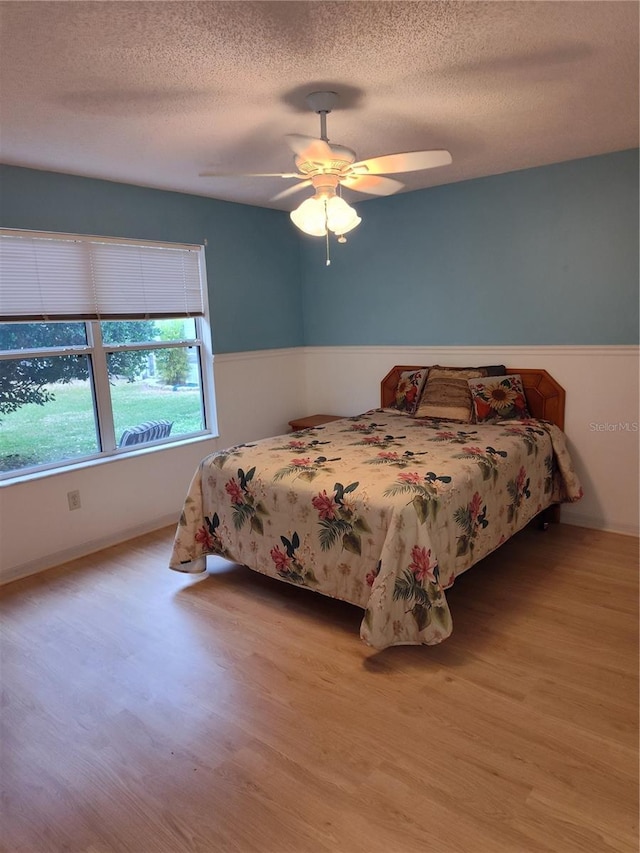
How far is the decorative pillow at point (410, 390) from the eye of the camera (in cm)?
402

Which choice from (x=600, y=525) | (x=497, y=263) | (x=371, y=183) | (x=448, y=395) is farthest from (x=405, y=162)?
(x=600, y=525)

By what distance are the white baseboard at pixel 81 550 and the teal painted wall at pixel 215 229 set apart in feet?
4.43

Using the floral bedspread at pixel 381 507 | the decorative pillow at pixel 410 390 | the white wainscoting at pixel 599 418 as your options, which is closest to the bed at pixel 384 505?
the floral bedspread at pixel 381 507

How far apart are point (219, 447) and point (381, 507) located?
233 centimetres

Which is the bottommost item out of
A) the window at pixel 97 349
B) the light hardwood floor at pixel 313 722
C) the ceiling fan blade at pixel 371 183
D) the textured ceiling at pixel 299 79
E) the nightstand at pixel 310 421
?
the light hardwood floor at pixel 313 722

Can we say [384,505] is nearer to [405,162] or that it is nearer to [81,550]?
[405,162]

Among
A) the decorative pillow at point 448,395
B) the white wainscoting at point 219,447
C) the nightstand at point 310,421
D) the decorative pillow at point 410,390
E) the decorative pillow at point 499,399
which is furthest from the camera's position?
the nightstand at point 310,421

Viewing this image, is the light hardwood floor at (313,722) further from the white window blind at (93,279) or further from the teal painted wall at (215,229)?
the teal painted wall at (215,229)

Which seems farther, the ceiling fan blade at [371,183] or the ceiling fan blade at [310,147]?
the ceiling fan blade at [371,183]

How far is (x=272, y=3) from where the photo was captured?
1.60m

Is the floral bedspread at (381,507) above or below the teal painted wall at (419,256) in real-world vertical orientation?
below

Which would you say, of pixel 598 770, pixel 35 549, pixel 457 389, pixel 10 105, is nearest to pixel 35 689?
pixel 35 549

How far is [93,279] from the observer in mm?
3496

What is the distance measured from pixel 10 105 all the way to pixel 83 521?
226 centimetres
